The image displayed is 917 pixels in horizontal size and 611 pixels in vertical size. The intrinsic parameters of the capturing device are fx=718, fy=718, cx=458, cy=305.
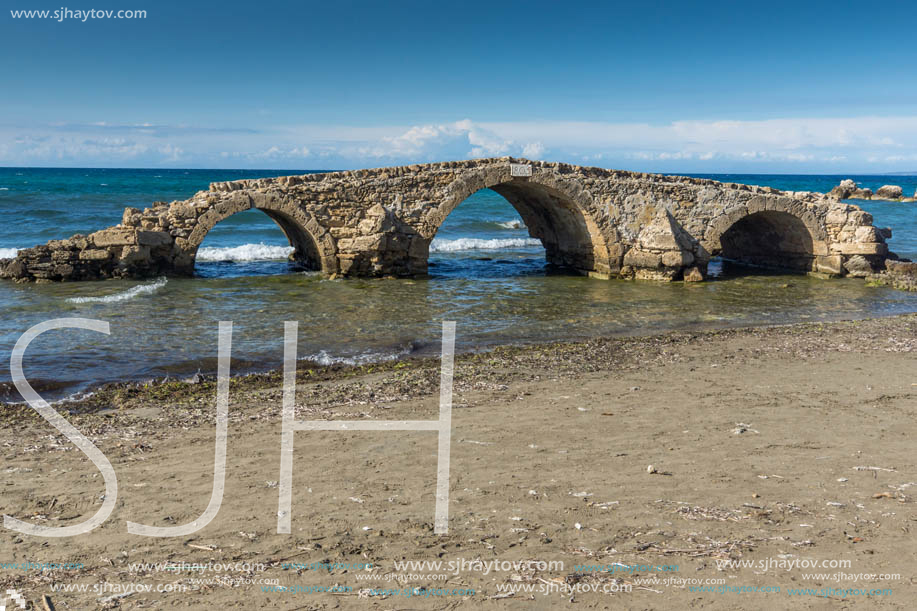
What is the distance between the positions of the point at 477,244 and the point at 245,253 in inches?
349

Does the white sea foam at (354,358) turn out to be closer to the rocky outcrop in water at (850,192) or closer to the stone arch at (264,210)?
the stone arch at (264,210)

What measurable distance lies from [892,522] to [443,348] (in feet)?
22.2

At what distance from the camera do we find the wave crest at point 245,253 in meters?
22.3

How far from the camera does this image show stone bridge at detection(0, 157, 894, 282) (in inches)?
615

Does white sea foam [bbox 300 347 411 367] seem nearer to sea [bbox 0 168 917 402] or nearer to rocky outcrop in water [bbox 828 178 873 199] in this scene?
sea [bbox 0 168 917 402]

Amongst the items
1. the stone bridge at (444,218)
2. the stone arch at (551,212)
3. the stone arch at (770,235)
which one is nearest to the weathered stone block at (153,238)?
the stone bridge at (444,218)

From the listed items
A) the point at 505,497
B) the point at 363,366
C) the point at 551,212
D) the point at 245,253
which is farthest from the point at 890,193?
the point at 505,497

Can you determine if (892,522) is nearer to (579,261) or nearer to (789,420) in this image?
(789,420)

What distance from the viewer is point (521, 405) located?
23.4 ft

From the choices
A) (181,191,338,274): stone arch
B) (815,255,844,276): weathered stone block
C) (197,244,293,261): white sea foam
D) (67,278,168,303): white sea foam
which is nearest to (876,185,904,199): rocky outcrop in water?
(815,255,844,276): weathered stone block

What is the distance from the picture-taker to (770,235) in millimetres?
20312

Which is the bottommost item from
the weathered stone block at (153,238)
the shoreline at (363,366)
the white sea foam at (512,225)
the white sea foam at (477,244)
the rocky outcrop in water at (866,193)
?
the shoreline at (363,366)

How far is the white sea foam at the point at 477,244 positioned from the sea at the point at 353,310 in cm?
443

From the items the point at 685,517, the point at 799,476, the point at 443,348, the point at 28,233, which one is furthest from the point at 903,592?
the point at 28,233
